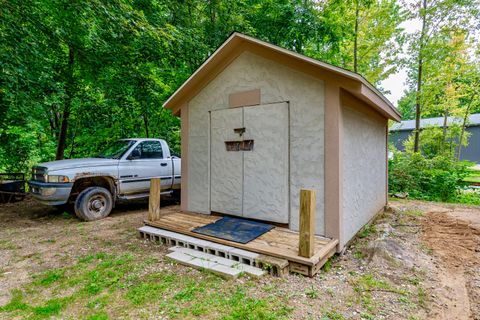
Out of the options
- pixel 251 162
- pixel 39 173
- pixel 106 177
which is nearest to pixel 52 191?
pixel 39 173

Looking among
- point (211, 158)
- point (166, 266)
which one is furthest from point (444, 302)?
point (211, 158)

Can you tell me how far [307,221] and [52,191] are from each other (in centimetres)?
523

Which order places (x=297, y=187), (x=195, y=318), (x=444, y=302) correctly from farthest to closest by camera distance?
(x=297, y=187) → (x=444, y=302) → (x=195, y=318)

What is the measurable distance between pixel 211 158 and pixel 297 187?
6.34 feet

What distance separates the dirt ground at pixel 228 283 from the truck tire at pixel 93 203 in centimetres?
71

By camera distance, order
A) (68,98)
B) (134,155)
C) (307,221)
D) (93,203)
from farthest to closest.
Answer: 1. (68,98)
2. (134,155)
3. (93,203)
4. (307,221)

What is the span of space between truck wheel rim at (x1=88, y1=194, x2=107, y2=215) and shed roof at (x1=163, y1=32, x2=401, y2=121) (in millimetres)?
2739

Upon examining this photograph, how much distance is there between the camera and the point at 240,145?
4895 mm

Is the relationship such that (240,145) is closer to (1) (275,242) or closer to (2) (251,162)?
(2) (251,162)

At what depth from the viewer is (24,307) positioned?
8.97ft

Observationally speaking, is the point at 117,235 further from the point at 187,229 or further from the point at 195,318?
the point at 195,318

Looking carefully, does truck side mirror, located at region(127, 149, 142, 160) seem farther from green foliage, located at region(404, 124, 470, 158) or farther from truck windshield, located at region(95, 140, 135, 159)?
green foliage, located at region(404, 124, 470, 158)

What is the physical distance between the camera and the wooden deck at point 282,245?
10.9 ft

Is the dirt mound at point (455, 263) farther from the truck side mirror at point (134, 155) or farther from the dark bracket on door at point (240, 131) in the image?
the truck side mirror at point (134, 155)
